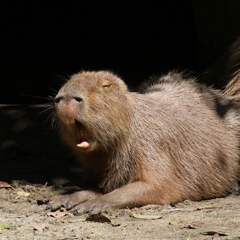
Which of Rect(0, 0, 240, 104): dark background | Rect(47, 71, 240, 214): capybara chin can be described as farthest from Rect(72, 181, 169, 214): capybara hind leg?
Rect(0, 0, 240, 104): dark background

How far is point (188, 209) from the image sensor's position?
11.1 ft

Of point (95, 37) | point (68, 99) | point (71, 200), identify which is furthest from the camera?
point (95, 37)

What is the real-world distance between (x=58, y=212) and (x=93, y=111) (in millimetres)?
786

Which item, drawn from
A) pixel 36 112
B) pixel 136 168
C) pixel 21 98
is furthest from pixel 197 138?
pixel 21 98

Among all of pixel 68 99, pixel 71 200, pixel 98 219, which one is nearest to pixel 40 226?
pixel 98 219

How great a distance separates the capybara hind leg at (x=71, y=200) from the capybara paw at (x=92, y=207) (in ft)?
0.42

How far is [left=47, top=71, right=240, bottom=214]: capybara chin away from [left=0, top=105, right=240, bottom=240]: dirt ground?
0.50 feet

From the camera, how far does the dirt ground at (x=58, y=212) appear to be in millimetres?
2707

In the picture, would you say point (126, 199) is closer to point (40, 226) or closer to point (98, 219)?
point (98, 219)

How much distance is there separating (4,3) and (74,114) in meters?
8.31

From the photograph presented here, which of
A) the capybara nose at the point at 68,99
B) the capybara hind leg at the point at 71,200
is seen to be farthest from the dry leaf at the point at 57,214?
the capybara nose at the point at 68,99

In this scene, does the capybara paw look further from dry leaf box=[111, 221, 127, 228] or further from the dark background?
the dark background

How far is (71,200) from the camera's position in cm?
356

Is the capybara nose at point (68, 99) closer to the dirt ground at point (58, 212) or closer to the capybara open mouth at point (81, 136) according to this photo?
the capybara open mouth at point (81, 136)
